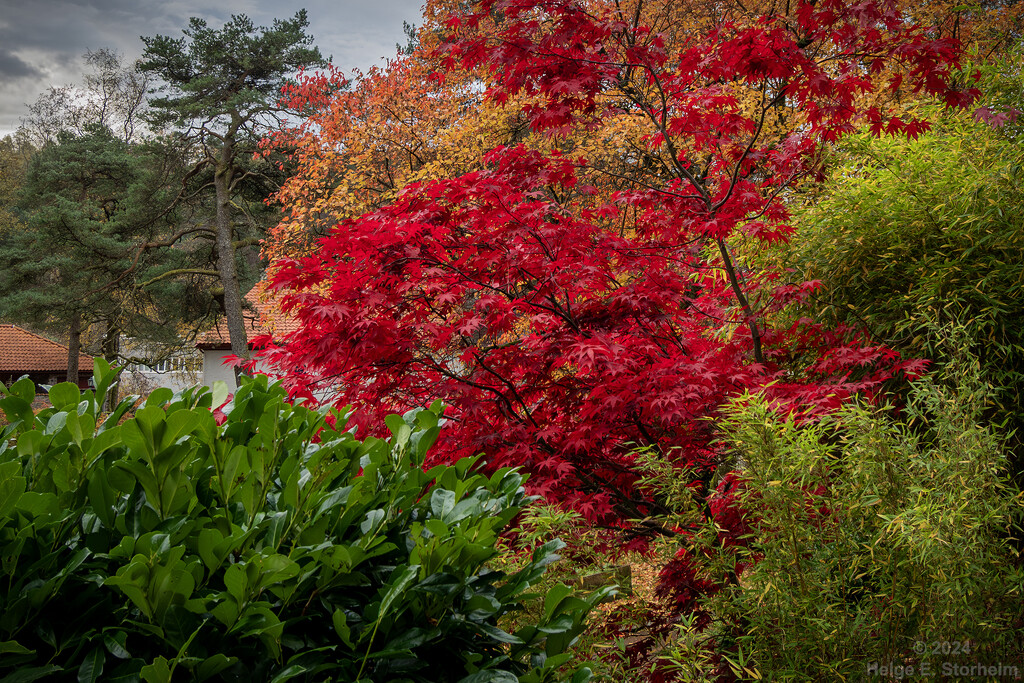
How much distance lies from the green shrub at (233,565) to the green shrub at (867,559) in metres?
0.75

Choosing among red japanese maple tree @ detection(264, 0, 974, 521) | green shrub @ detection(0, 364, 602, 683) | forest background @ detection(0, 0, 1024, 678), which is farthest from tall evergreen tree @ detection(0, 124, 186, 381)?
green shrub @ detection(0, 364, 602, 683)

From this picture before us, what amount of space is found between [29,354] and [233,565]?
33742 millimetres

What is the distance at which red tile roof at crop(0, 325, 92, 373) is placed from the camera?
89.9 ft

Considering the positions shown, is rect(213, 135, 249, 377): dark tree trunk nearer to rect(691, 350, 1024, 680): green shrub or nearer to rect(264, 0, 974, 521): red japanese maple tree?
rect(264, 0, 974, 521): red japanese maple tree

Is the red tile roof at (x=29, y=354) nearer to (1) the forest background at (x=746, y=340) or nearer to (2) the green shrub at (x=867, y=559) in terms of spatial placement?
(1) the forest background at (x=746, y=340)

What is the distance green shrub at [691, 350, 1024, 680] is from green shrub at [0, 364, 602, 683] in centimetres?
75

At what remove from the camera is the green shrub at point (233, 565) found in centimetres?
97

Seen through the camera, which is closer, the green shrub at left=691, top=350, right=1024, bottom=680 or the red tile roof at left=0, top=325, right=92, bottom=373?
the green shrub at left=691, top=350, right=1024, bottom=680

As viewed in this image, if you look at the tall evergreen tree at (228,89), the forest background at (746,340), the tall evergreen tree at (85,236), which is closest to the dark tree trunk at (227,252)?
the tall evergreen tree at (228,89)

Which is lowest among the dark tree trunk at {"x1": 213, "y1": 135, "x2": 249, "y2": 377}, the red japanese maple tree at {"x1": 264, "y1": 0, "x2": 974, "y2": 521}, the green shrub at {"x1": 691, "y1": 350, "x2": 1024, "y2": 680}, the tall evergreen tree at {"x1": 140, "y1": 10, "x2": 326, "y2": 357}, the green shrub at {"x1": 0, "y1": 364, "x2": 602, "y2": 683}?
the green shrub at {"x1": 691, "y1": 350, "x2": 1024, "y2": 680}

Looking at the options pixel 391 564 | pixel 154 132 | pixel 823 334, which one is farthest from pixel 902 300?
pixel 154 132

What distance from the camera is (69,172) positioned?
17.1m

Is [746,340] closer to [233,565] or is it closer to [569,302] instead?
[569,302]

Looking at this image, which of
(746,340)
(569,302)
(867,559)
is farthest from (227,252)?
(867,559)
